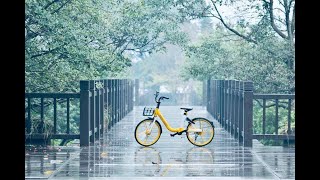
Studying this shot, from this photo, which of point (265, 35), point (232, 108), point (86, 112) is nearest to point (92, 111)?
point (86, 112)

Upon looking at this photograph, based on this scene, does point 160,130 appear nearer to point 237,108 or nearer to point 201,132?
point 201,132

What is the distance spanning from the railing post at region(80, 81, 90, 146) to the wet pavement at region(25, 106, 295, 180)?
30cm

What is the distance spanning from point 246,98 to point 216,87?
936 centimetres

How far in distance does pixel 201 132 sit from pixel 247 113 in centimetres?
103

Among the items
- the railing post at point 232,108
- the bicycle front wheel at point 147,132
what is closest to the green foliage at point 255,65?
the railing post at point 232,108

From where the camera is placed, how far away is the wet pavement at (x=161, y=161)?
1023 cm

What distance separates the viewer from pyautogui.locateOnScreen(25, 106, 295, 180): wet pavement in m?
10.2

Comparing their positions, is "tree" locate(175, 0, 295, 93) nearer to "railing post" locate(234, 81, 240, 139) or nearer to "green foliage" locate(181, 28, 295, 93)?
"green foliage" locate(181, 28, 295, 93)

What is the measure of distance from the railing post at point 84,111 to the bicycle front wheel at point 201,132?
6.91ft

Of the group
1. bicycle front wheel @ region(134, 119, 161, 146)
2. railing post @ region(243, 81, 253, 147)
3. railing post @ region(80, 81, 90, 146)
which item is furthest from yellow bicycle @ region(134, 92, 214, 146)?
railing post @ region(80, 81, 90, 146)

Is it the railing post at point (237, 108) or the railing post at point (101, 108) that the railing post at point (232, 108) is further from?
the railing post at point (101, 108)

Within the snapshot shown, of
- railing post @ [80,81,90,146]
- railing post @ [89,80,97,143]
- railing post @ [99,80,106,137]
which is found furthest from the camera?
railing post @ [99,80,106,137]
